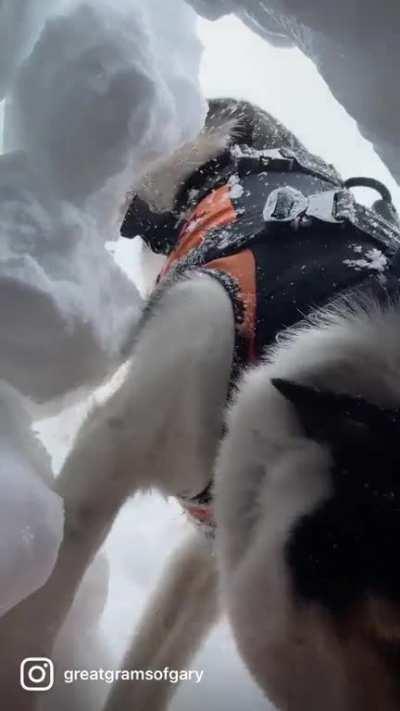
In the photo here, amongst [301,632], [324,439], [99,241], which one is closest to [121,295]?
[99,241]

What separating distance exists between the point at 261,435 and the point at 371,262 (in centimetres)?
37

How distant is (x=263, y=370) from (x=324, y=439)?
0.61ft

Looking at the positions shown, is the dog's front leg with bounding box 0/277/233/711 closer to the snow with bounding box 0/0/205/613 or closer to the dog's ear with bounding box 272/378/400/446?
the snow with bounding box 0/0/205/613

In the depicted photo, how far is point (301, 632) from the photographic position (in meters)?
0.74

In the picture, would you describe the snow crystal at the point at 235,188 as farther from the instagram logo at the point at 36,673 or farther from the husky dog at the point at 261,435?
the instagram logo at the point at 36,673

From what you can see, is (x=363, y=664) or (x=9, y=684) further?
(x=9, y=684)

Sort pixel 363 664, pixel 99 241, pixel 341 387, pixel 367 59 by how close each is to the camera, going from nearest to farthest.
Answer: pixel 363 664
pixel 341 387
pixel 99 241
pixel 367 59

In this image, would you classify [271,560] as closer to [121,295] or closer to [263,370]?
[263,370]

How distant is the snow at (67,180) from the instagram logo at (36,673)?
0.18m

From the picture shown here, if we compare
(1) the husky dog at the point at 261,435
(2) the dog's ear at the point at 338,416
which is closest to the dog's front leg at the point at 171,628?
(1) the husky dog at the point at 261,435

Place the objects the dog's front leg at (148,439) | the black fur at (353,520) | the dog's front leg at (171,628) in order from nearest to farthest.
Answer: the black fur at (353,520) < the dog's front leg at (148,439) < the dog's front leg at (171,628)

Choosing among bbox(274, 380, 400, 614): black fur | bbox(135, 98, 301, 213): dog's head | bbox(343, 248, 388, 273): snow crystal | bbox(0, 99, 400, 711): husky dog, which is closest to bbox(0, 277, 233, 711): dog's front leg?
bbox(0, 99, 400, 711): husky dog

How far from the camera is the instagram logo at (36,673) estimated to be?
99 centimetres

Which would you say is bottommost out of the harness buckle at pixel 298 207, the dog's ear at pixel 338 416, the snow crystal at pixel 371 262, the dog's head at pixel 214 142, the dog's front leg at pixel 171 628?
the dog's front leg at pixel 171 628
